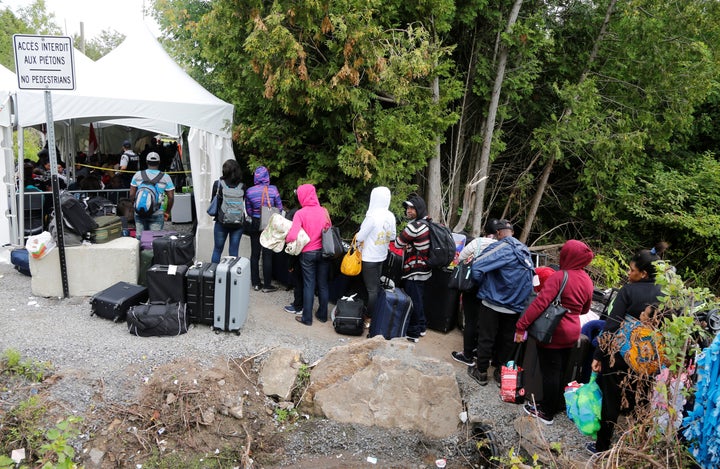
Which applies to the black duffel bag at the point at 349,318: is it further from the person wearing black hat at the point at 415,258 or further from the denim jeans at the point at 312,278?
the person wearing black hat at the point at 415,258

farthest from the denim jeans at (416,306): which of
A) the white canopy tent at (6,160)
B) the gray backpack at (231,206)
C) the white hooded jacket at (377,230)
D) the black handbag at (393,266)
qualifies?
the white canopy tent at (6,160)

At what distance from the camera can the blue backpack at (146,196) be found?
25.7 ft

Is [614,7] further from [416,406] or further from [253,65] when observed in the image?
[416,406]

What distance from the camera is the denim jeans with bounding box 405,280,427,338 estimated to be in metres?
6.31

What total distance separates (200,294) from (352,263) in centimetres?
188

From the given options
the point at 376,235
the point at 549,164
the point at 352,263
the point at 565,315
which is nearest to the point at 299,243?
the point at 352,263

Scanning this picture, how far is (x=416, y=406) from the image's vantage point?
5035 mm

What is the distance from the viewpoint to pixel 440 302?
6773mm

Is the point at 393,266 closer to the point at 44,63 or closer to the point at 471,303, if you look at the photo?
the point at 471,303

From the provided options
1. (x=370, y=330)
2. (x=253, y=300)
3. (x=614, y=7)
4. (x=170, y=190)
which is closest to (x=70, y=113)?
(x=170, y=190)

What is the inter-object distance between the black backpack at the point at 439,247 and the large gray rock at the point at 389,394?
130 cm

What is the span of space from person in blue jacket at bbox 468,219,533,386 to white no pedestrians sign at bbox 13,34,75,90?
514 cm

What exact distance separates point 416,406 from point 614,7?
888 centimetres

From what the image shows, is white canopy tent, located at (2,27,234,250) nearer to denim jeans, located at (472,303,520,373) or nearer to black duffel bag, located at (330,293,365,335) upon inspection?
black duffel bag, located at (330,293,365,335)
